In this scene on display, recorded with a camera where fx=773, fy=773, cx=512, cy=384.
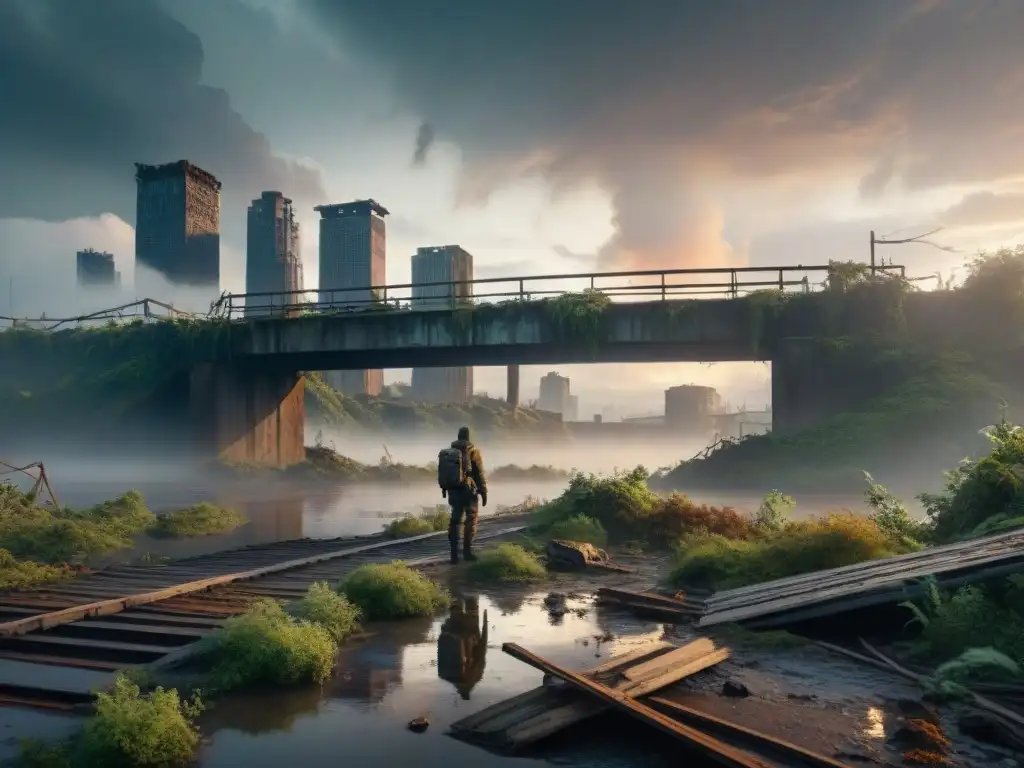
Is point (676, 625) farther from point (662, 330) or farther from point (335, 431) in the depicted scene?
point (335, 431)

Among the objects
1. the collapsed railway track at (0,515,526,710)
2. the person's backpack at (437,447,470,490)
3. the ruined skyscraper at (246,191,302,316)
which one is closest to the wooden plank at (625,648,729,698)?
the collapsed railway track at (0,515,526,710)

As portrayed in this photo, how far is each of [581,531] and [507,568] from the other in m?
3.72

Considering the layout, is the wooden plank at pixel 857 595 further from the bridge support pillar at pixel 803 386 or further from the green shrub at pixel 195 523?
the bridge support pillar at pixel 803 386

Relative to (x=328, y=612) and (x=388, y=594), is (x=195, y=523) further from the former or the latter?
(x=328, y=612)

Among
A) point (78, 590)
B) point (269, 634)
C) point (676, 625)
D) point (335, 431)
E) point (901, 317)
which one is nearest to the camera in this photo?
point (269, 634)

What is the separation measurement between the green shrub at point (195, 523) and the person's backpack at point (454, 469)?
355 inches

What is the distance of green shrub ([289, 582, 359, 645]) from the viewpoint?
284 inches

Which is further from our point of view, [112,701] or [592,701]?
[592,701]

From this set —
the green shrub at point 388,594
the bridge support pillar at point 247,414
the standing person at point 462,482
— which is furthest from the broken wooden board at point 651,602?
the bridge support pillar at point 247,414

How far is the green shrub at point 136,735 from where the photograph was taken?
4402mm

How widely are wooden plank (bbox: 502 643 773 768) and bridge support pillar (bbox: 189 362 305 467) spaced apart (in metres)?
29.0

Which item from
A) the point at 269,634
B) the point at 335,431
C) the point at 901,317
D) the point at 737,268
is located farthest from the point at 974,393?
the point at 335,431

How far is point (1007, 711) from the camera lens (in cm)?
500

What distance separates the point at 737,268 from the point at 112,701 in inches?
946
